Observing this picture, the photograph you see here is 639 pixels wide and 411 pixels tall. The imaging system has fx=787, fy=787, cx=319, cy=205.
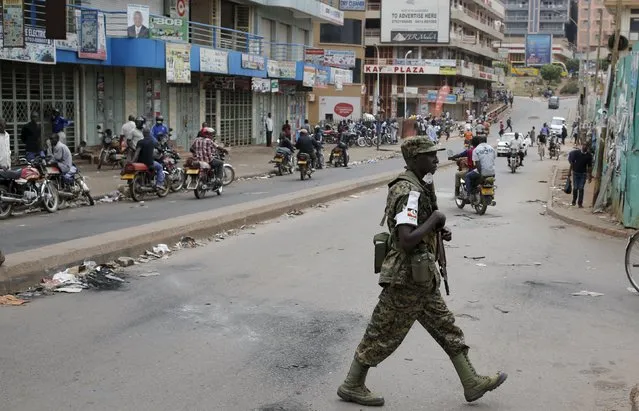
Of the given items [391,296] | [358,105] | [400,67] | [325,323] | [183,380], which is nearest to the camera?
[391,296]

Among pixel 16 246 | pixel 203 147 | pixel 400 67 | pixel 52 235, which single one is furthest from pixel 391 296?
pixel 400 67

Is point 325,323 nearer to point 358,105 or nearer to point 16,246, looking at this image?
point 16,246

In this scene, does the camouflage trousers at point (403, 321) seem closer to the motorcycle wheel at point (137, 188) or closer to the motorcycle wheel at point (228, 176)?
the motorcycle wheel at point (137, 188)

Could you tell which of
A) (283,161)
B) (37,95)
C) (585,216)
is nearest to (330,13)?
(283,161)

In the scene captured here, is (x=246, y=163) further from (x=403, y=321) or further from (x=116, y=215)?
(x=403, y=321)

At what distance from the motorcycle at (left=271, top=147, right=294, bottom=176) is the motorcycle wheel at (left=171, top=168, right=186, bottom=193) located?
253 inches

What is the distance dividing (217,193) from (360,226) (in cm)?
617

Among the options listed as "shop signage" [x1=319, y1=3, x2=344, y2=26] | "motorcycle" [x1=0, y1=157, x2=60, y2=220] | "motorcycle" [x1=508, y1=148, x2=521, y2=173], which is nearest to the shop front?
"motorcycle" [x1=0, y1=157, x2=60, y2=220]

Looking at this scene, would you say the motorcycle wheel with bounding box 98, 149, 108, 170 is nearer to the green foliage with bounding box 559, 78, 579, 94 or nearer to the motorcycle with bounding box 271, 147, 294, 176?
the motorcycle with bounding box 271, 147, 294, 176

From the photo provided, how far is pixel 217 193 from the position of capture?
1962cm

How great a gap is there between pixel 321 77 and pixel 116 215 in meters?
28.9

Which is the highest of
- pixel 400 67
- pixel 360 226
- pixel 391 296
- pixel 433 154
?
pixel 400 67

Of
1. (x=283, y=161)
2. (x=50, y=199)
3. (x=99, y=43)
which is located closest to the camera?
(x=50, y=199)

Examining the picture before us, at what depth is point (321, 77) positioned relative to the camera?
1697 inches
